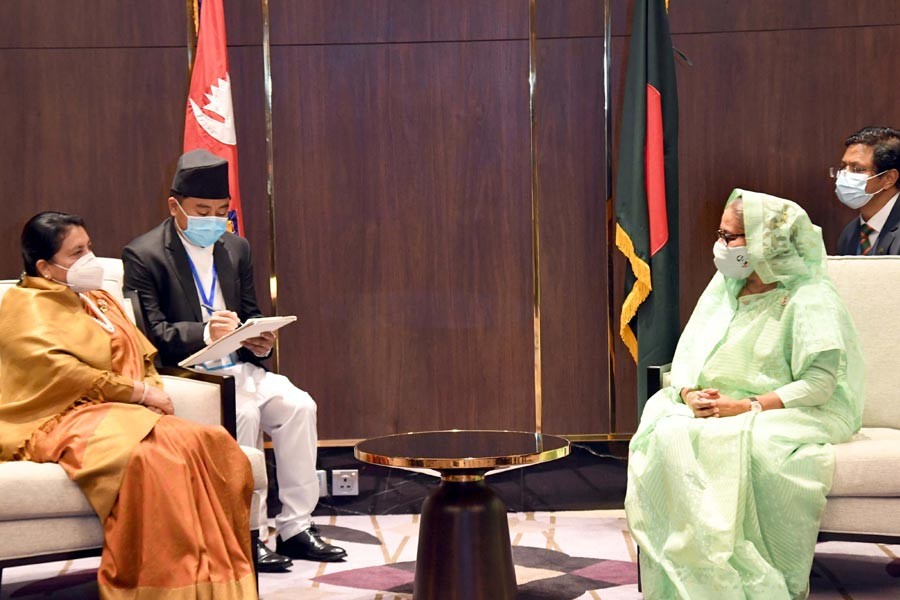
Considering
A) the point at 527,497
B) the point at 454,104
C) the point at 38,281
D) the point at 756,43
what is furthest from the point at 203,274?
the point at 756,43

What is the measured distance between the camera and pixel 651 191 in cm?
441

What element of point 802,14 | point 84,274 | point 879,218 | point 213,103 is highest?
point 802,14

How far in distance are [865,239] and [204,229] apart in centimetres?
267

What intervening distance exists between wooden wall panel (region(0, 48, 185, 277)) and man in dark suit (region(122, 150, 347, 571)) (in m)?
0.80

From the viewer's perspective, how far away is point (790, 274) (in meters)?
3.34

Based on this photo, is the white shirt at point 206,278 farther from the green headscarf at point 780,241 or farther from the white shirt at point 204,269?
the green headscarf at point 780,241

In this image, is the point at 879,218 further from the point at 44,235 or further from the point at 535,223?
the point at 44,235

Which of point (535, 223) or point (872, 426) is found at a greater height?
point (535, 223)

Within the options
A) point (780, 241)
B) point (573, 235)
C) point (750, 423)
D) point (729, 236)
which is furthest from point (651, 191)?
point (750, 423)

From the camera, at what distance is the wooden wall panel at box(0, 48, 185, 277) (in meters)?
4.64

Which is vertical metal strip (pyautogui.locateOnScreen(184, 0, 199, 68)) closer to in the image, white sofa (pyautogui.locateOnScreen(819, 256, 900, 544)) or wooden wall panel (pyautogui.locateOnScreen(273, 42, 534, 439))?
wooden wall panel (pyautogui.locateOnScreen(273, 42, 534, 439))

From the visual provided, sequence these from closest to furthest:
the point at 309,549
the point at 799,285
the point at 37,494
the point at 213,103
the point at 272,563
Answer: the point at 37,494 < the point at 799,285 < the point at 272,563 < the point at 309,549 < the point at 213,103

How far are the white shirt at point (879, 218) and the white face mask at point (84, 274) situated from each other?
9.82 ft

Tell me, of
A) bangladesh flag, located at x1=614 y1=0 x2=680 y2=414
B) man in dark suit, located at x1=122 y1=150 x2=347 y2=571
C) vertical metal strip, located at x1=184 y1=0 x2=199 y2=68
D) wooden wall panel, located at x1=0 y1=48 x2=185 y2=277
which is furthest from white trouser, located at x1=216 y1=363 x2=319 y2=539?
vertical metal strip, located at x1=184 y1=0 x2=199 y2=68
